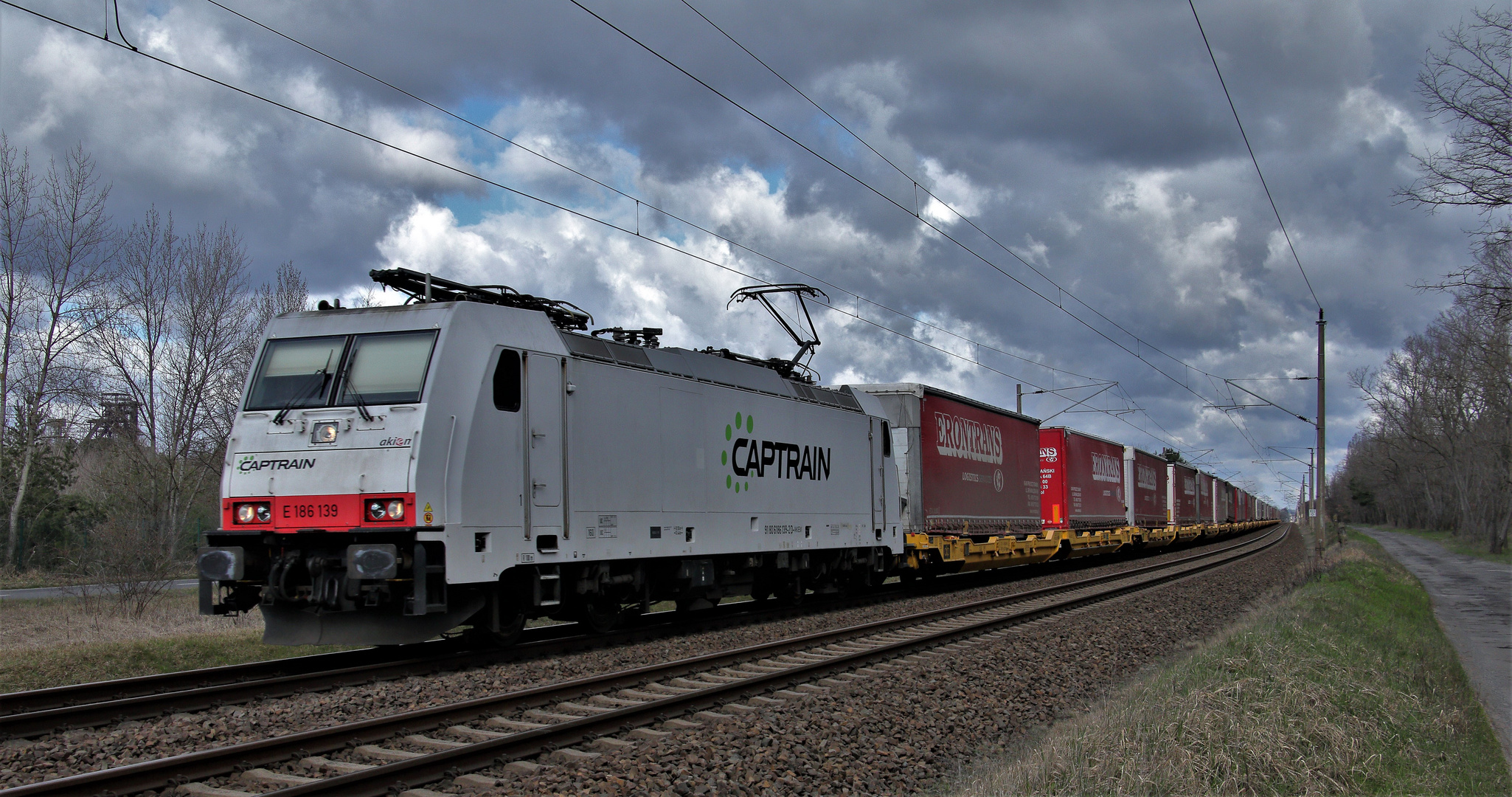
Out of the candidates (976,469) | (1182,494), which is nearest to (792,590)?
(976,469)

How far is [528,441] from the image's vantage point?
9.54 m

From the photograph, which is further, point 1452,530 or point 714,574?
point 1452,530

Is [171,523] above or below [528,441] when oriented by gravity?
below

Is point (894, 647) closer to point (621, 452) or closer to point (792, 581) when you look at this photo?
point (621, 452)

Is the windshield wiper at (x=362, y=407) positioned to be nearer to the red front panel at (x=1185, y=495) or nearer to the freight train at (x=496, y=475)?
the freight train at (x=496, y=475)

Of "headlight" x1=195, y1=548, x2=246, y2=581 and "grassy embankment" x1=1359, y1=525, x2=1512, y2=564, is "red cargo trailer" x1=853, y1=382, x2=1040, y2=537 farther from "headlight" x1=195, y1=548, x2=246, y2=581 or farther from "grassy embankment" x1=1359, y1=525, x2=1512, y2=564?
"grassy embankment" x1=1359, y1=525, x2=1512, y2=564

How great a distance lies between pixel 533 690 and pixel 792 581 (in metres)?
8.04

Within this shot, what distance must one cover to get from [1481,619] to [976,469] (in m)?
10.3

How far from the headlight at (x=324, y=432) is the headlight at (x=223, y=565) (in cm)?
117

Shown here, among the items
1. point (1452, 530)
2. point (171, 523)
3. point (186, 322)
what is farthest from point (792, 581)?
point (1452, 530)

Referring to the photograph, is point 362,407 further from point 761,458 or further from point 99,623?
point 99,623

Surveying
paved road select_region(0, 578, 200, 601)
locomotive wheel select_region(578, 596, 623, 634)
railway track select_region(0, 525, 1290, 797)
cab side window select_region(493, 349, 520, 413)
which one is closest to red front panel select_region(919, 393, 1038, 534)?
railway track select_region(0, 525, 1290, 797)

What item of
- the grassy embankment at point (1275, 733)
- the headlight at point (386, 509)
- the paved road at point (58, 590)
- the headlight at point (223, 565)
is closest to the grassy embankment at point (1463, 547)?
the grassy embankment at point (1275, 733)

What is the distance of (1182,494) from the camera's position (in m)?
41.9
